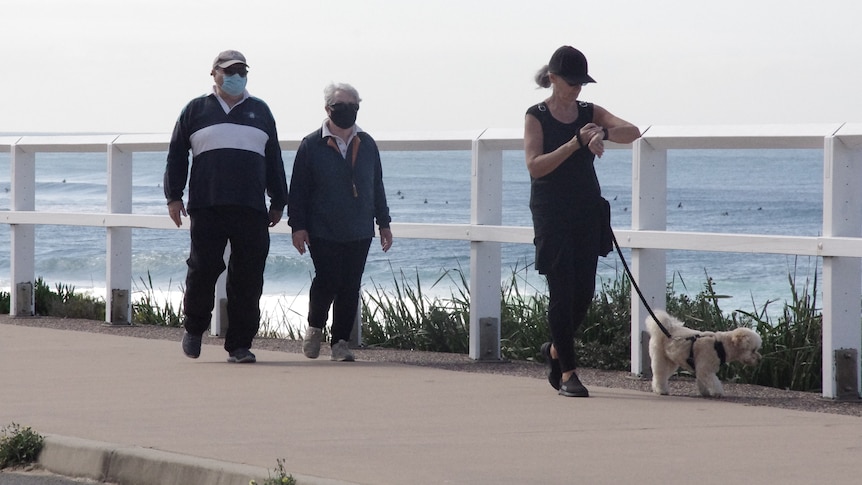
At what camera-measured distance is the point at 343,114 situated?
9.37 m

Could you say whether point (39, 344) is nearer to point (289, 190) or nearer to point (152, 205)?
point (289, 190)

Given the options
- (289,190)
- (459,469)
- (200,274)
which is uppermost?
(289,190)

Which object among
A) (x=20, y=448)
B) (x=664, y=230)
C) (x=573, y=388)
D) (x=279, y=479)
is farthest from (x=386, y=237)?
(x=279, y=479)

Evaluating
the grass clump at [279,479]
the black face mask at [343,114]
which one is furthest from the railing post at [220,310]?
the grass clump at [279,479]

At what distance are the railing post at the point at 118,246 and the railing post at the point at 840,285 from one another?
20.5 ft

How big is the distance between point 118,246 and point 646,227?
5096mm

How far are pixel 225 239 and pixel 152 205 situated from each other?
154ft

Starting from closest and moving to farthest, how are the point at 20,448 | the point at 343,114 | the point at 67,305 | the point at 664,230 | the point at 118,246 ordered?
the point at 20,448
the point at 664,230
the point at 343,114
the point at 118,246
the point at 67,305

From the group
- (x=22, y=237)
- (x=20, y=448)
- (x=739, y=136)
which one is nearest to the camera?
(x=20, y=448)

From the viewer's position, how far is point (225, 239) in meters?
9.48

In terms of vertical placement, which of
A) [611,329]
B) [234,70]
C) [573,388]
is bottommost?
[573,388]

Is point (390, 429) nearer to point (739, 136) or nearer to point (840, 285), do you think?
point (840, 285)

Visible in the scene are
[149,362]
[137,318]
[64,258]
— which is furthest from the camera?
[64,258]

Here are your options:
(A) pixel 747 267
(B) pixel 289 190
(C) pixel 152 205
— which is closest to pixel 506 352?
(B) pixel 289 190
